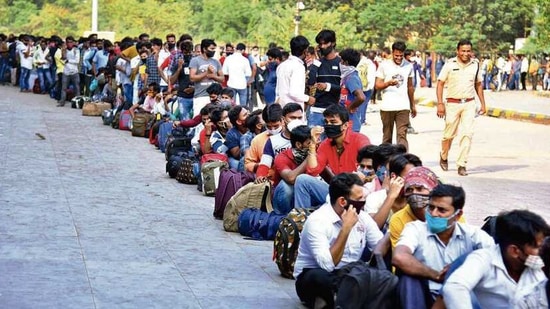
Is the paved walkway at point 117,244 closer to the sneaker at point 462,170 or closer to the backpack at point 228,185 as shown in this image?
the backpack at point 228,185

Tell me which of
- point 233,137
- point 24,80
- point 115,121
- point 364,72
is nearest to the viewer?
point 233,137

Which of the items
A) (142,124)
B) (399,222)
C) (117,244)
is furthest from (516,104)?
(399,222)

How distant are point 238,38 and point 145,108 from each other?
47.5 metres

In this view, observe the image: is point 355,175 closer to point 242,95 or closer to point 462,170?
point 462,170

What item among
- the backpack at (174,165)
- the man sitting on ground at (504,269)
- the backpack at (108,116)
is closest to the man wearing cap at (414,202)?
the man sitting on ground at (504,269)

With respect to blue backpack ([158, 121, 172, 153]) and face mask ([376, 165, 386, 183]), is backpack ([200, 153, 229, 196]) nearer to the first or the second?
face mask ([376, 165, 386, 183])

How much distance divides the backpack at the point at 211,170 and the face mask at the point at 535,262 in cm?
730

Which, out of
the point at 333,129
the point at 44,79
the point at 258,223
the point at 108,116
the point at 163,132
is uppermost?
A: the point at 333,129

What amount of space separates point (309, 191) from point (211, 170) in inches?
140

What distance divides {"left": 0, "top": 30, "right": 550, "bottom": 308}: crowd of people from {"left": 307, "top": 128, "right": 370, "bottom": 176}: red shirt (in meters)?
0.01

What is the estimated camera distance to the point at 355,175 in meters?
7.91

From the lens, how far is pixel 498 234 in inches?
243

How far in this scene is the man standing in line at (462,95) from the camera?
15883mm

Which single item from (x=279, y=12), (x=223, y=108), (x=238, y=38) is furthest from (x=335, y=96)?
(x=238, y=38)
